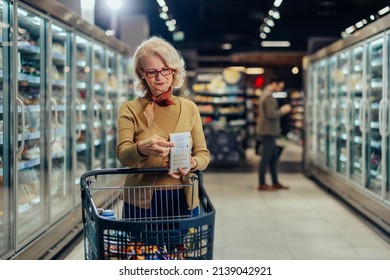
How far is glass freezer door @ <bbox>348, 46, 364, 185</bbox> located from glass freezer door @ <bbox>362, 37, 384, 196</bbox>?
64 cm

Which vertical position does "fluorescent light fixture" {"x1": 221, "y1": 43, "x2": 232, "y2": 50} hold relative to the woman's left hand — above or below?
above

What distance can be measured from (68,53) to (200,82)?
28.6ft

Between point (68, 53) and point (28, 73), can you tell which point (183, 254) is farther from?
point (68, 53)

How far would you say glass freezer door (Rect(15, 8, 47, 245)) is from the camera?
5.18 meters

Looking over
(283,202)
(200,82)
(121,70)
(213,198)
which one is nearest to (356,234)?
(283,202)

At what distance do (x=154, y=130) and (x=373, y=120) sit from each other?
15.0 feet

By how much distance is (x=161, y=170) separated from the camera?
296 cm

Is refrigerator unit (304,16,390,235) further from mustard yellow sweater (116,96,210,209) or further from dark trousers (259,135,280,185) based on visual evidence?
mustard yellow sweater (116,96,210,209)

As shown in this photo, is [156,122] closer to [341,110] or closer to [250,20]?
[341,110]

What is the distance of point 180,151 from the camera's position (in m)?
2.80

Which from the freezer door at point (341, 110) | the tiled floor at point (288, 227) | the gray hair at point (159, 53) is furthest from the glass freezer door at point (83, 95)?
the gray hair at point (159, 53)

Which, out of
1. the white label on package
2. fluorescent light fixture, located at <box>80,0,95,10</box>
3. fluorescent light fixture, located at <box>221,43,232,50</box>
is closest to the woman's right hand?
the white label on package

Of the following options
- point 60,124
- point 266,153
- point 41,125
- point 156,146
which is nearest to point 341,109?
point 266,153

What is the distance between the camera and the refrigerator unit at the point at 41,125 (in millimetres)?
4375
